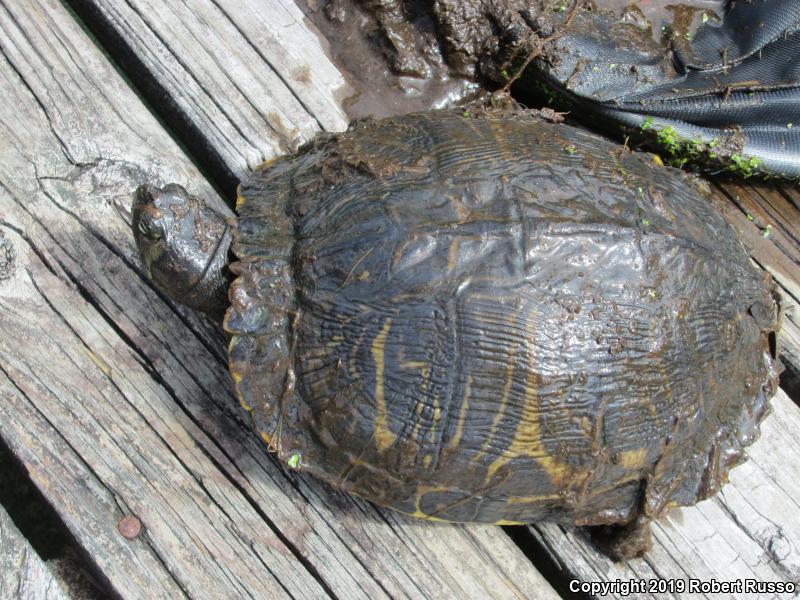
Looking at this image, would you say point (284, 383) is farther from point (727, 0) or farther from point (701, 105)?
point (727, 0)

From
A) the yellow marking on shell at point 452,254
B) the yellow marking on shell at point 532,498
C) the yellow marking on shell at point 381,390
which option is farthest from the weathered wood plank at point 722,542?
the yellow marking on shell at point 452,254

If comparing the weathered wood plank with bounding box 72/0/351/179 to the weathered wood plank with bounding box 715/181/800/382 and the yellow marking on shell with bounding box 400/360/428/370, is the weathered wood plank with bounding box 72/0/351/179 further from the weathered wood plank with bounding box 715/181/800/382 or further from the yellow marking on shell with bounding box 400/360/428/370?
the weathered wood plank with bounding box 715/181/800/382

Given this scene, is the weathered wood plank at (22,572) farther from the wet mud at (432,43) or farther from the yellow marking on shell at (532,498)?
the wet mud at (432,43)

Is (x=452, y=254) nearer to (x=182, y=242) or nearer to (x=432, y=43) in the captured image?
(x=182, y=242)

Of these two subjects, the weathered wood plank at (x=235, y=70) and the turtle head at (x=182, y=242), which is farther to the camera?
the weathered wood plank at (x=235, y=70)

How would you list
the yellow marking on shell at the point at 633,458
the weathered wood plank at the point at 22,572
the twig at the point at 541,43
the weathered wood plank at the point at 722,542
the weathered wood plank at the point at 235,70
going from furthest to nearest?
the twig at the point at 541,43, the weathered wood plank at the point at 235,70, the weathered wood plank at the point at 722,542, the weathered wood plank at the point at 22,572, the yellow marking on shell at the point at 633,458

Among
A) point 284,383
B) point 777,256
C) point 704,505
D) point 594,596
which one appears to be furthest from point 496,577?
point 777,256
